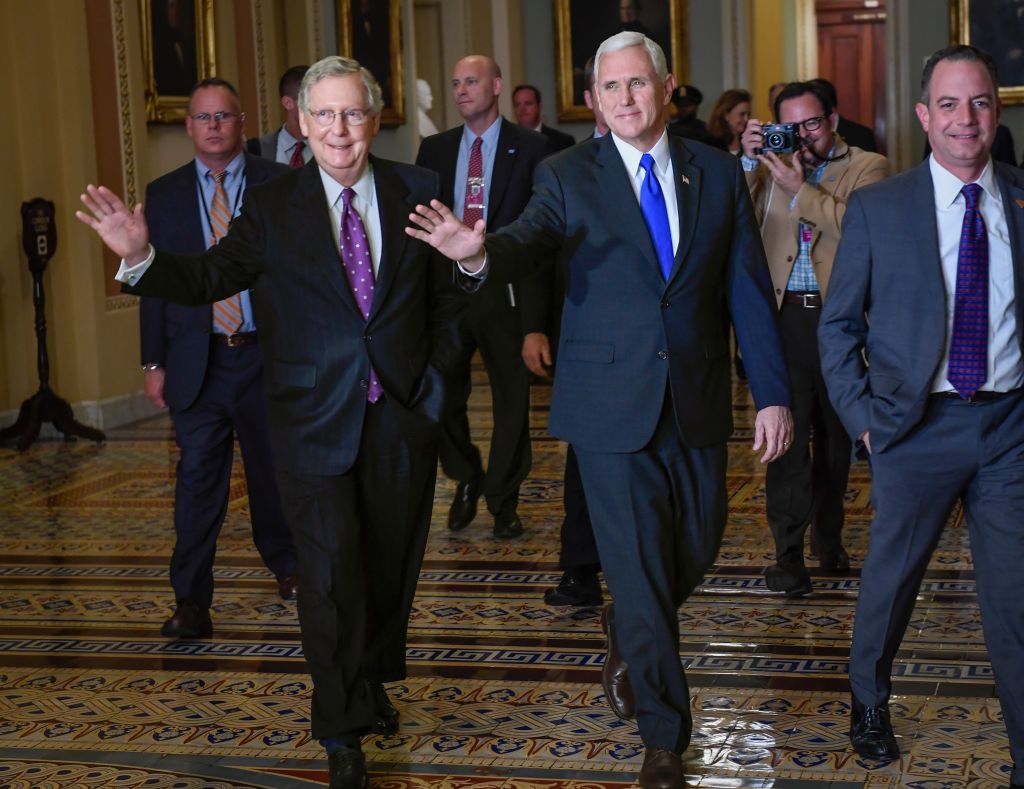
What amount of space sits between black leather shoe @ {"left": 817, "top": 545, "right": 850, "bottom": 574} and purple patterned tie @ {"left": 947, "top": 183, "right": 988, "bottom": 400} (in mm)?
2359

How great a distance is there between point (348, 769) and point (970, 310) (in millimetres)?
1902

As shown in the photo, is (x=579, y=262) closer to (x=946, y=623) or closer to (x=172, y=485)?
(x=946, y=623)

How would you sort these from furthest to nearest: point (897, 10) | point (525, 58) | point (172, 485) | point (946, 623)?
point (525, 58) → point (897, 10) → point (172, 485) → point (946, 623)

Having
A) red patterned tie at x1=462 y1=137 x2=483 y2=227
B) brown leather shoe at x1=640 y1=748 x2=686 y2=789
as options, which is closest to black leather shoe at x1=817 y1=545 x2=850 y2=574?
red patterned tie at x1=462 y1=137 x2=483 y2=227

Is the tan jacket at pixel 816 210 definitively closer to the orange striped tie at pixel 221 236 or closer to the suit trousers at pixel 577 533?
the suit trousers at pixel 577 533

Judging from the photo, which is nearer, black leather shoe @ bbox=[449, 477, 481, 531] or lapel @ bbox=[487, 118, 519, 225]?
lapel @ bbox=[487, 118, 519, 225]

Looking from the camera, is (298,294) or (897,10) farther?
(897,10)

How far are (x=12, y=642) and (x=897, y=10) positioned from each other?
10.8m

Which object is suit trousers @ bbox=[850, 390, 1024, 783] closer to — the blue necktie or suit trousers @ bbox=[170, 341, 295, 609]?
the blue necktie

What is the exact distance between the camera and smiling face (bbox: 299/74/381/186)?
394 cm

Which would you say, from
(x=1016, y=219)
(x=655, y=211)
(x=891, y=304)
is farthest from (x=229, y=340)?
(x=1016, y=219)

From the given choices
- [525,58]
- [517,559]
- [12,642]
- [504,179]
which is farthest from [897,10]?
[12,642]

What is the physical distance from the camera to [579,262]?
3.97m

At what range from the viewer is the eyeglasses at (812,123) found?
559 cm
